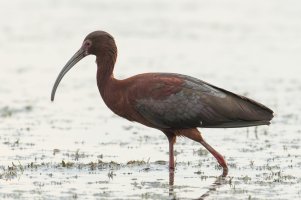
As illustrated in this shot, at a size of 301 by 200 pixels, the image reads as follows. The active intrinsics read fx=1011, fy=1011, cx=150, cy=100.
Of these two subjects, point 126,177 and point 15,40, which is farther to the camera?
point 15,40

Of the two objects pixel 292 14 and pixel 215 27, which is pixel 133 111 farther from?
pixel 292 14

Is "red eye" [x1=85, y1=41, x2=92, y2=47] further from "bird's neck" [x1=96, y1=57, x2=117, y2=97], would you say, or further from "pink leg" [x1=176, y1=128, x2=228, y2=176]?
"pink leg" [x1=176, y1=128, x2=228, y2=176]

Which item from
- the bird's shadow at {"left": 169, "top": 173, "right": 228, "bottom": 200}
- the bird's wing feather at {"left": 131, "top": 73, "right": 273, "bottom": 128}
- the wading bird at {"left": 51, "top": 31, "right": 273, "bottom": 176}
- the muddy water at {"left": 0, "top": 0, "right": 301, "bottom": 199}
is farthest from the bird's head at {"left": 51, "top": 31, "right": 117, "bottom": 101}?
the bird's shadow at {"left": 169, "top": 173, "right": 228, "bottom": 200}

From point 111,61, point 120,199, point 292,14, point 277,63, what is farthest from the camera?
point 292,14

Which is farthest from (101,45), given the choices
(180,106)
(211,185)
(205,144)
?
(211,185)

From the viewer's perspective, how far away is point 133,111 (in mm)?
11297

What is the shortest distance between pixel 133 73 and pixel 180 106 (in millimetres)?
8578

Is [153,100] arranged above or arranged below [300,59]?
below

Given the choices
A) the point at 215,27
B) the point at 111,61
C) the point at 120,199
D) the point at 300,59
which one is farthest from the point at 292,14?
the point at 120,199

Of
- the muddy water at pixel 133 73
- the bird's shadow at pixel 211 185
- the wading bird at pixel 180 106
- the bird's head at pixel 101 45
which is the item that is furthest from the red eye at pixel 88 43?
the bird's shadow at pixel 211 185

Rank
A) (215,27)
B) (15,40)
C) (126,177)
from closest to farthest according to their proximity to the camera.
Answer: (126,177) → (15,40) → (215,27)

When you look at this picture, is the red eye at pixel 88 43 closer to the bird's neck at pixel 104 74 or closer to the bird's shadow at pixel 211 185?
the bird's neck at pixel 104 74

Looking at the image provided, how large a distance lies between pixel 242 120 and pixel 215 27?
15642 millimetres

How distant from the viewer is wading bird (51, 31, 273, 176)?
11266 mm
